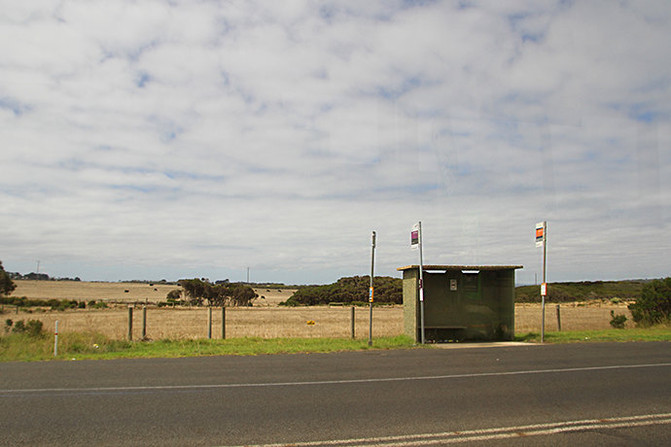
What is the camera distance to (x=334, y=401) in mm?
8148

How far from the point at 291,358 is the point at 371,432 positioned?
24.3ft

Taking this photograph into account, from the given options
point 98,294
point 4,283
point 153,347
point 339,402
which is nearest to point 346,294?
point 4,283

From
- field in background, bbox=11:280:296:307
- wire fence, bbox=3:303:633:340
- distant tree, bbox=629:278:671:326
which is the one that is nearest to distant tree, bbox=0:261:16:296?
field in background, bbox=11:280:296:307

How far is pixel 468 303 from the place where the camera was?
1958cm

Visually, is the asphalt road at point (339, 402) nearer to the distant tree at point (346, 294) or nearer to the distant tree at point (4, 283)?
the distant tree at point (4, 283)

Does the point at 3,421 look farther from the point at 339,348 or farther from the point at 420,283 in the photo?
the point at 420,283

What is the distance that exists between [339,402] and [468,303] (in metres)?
12.5

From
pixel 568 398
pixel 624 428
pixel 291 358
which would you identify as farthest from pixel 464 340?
pixel 624 428

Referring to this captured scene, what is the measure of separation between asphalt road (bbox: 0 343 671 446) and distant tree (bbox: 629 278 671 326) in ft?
47.1

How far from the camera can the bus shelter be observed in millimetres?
18984

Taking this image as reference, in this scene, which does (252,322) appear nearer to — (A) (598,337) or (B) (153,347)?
(B) (153,347)

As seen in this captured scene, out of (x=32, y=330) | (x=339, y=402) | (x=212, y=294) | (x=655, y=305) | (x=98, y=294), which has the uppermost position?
(x=655, y=305)

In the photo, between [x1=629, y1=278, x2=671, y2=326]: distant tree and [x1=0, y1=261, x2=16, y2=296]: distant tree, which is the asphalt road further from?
[x1=0, y1=261, x2=16, y2=296]: distant tree

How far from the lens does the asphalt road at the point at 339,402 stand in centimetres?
629
